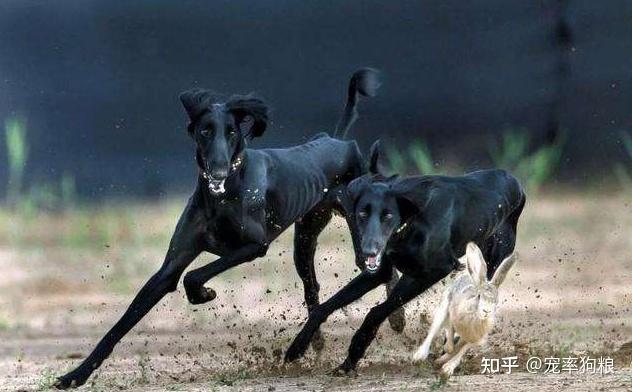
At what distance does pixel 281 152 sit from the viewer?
8.02m

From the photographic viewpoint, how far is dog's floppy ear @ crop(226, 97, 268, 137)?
291 inches

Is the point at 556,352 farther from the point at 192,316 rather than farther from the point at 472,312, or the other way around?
the point at 192,316

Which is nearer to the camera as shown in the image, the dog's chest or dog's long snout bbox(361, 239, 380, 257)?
dog's long snout bbox(361, 239, 380, 257)

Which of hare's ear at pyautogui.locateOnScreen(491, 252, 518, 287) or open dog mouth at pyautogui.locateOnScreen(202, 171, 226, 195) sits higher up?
open dog mouth at pyautogui.locateOnScreen(202, 171, 226, 195)

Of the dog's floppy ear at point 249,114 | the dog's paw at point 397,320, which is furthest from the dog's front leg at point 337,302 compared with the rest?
the dog's paw at point 397,320

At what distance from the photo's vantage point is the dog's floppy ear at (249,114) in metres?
7.39

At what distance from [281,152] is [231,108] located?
2.32 feet

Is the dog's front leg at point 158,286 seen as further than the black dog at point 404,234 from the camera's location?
Yes

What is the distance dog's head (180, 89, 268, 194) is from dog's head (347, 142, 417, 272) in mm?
475

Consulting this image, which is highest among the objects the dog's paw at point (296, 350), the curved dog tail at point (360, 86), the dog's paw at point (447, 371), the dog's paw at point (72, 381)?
the curved dog tail at point (360, 86)

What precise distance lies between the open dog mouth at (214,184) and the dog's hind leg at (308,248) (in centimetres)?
102

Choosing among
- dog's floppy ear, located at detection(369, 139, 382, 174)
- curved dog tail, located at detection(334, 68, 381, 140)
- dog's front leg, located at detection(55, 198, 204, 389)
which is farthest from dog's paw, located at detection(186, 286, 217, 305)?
curved dog tail, located at detection(334, 68, 381, 140)

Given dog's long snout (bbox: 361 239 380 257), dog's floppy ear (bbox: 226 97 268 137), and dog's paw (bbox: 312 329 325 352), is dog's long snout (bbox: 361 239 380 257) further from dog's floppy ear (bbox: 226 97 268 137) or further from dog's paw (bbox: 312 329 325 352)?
dog's paw (bbox: 312 329 325 352)

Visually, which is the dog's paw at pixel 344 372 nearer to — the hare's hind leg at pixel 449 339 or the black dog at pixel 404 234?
the black dog at pixel 404 234
